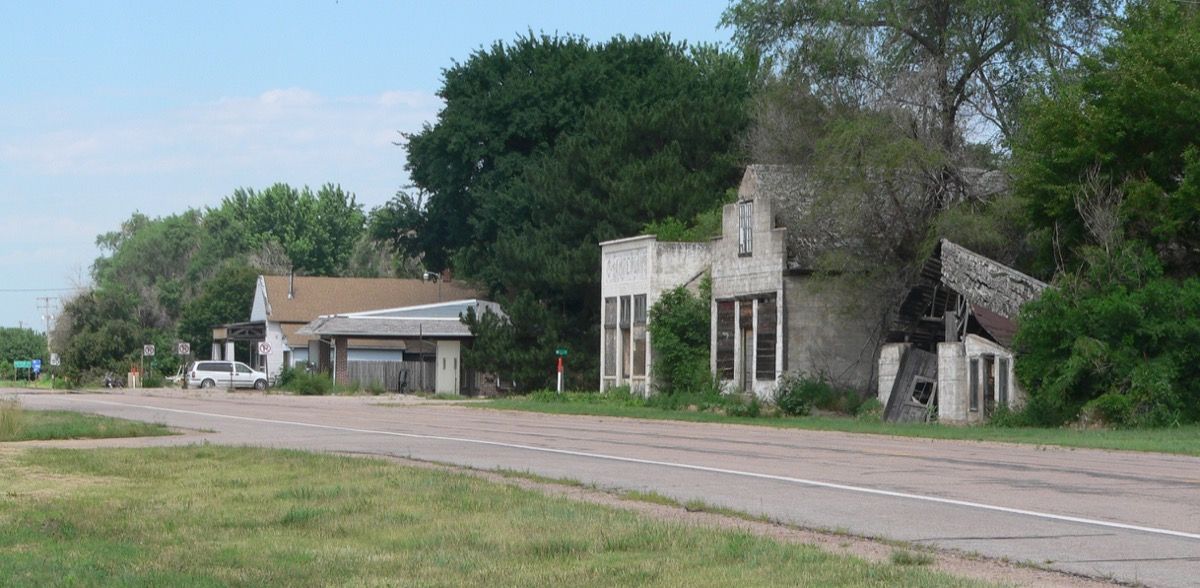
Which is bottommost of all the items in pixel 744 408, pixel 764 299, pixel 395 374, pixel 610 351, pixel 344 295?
pixel 744 408

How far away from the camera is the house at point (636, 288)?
5166 cm

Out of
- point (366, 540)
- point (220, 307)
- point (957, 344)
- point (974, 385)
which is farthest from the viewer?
point (220, 307)

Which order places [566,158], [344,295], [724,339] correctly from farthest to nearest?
[344,295]
[566,158]
[724,339]

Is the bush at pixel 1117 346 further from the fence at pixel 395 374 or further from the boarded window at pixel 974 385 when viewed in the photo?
the fence at pixel 395 374

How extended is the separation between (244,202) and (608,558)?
13299cm

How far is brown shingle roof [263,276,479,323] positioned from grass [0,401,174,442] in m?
56.7

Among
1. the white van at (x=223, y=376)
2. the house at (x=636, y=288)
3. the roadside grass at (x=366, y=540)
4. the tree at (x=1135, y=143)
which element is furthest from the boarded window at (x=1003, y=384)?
the white van at (x=223, y=376)

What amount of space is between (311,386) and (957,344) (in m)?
38.9

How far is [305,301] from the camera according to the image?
91.0 m

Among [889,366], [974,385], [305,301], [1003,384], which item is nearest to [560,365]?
[889,366]

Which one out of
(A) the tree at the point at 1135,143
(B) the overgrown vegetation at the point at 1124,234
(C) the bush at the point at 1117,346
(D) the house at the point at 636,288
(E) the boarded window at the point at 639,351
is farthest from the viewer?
(E) the boarded window at the point at 639,351

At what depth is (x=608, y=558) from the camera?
36.0 feet

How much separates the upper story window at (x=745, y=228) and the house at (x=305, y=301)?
143 feet

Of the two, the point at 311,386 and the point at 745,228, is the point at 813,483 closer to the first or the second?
the point at 745,228
